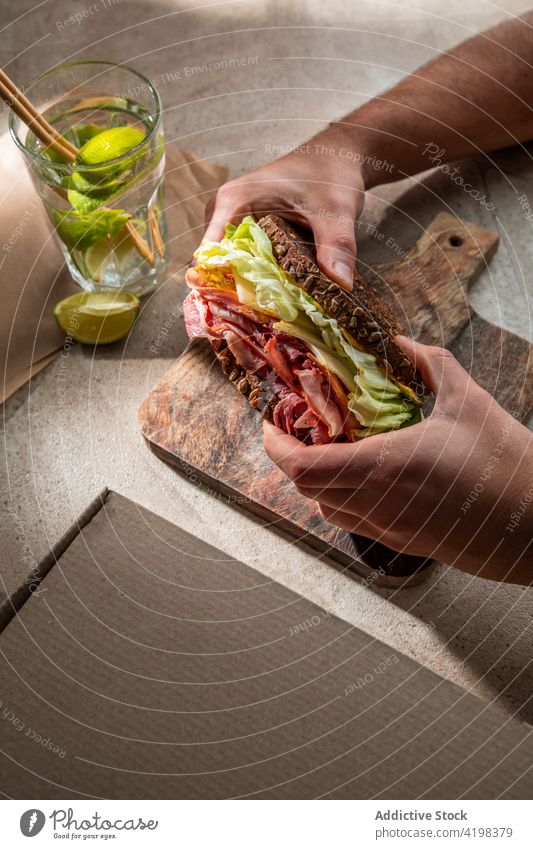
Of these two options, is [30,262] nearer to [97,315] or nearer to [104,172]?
[97,315]

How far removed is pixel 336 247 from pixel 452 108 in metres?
0.58

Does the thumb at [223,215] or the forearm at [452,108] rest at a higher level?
the thumb at [223,215]

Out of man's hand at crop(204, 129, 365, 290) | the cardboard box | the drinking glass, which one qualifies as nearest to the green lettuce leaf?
man's hand at crop(204, 129, 365, 290)

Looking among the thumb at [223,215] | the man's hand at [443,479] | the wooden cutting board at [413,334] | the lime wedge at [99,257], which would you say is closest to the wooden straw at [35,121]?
the lime wedge at [99,257]

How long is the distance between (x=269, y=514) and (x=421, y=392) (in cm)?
33

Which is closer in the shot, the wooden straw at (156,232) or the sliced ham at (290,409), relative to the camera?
the sliced ham at (290,409)

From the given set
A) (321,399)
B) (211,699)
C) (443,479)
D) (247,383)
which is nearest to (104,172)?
(247,383)

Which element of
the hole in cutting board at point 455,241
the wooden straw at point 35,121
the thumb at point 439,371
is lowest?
the hole in cutting board at point 455,241

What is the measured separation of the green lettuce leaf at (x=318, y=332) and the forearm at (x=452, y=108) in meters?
0.44

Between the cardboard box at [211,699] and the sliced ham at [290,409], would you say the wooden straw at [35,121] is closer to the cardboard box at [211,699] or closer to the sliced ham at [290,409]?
the sliced ham at [290,409]

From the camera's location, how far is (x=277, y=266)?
137 cm

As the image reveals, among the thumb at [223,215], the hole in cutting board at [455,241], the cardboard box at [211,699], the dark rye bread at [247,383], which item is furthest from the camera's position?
the hole in cutting board at [455,241]

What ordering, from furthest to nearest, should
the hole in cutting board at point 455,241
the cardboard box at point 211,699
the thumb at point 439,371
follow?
the hole in cutting board at point 455,241 → the thumb at point 439,371 → the cardboard box at point 211,699

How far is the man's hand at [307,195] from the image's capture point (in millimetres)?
1443
